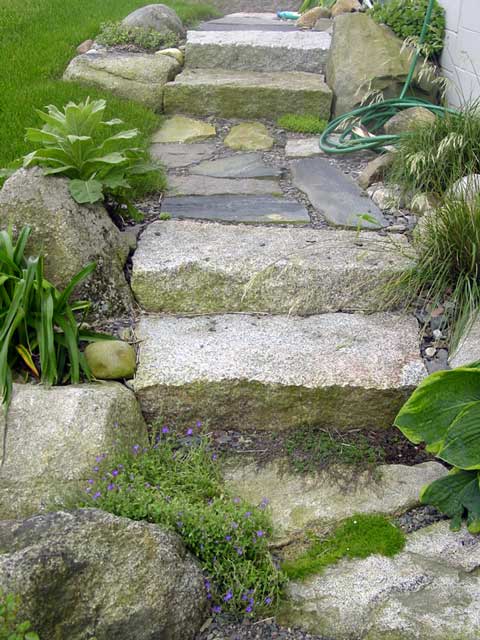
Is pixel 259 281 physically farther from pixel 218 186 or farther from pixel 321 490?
pixel 218 186

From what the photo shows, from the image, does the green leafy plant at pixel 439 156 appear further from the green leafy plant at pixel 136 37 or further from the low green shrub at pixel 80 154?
the green leafy plant at pixel 136 37

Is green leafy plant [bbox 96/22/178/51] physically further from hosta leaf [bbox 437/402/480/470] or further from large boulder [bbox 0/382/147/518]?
hosta leaf [bbox 437/402/480/470]

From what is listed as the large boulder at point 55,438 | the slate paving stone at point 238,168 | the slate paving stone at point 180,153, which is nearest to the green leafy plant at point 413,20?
the slate paving stone at point 238,168

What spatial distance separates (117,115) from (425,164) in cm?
217

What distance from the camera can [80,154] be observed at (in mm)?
3502

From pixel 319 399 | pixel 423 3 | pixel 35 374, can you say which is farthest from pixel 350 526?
pixel 423 3

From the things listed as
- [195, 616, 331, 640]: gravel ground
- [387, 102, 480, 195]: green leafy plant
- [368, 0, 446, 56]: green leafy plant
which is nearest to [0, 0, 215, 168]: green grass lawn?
[387, 102, 480, 195]: green leafy plant

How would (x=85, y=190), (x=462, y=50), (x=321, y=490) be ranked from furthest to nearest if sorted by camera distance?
1. (x=462, y=50)
2. (x=85, y=190)
3. (x=321, y=490)

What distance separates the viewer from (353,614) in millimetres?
2406

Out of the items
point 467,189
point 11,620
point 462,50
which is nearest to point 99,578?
point 11,620

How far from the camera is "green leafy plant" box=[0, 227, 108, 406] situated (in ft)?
9.59

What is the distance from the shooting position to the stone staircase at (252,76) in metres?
5.68

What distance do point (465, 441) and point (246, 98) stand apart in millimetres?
3814

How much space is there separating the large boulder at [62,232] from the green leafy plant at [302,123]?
2458 millimetres
